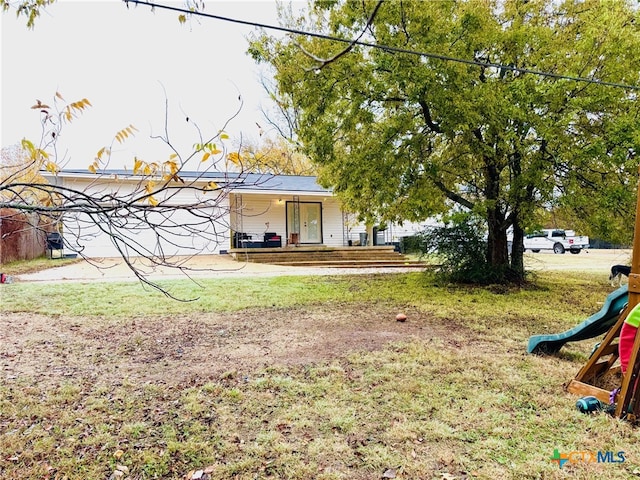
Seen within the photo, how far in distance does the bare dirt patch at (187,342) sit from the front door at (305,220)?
12.0m

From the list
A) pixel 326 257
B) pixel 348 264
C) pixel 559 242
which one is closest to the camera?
pixel 348 264

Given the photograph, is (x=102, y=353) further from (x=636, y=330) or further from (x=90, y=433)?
(x=636, y=330)

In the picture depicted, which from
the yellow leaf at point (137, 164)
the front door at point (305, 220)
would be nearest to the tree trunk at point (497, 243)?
the yellow leaf at point (137, 164)

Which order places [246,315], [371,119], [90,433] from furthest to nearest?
[371,119] < [246,315] < [90,433]

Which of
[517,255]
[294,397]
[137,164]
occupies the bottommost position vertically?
[294,397]

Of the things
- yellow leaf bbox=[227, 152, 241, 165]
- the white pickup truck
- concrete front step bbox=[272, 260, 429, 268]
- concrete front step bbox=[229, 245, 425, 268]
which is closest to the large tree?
yellow leaf bbox=[227, 152, 241, 165]

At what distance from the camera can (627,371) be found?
9.35ft

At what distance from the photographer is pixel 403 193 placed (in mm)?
8258

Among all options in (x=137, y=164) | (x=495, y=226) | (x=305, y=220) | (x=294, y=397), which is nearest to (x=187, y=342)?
(x=294, y=397)

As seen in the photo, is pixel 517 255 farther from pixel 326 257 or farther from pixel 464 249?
pixel 326 257

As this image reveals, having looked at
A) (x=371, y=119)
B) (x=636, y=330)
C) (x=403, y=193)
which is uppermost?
(x=371, y=119)

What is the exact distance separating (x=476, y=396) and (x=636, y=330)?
125 cm

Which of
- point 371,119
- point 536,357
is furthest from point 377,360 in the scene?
point 371,119

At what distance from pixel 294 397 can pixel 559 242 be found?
25.0m
